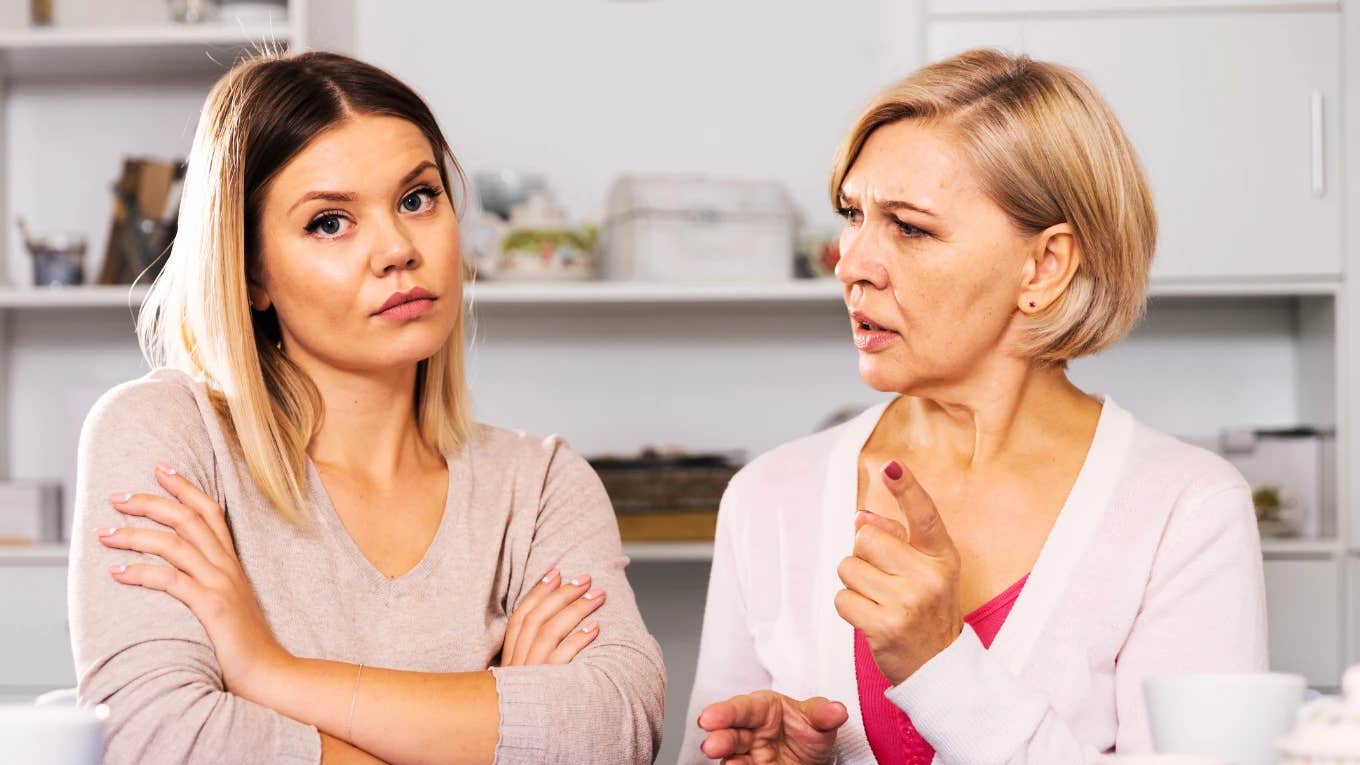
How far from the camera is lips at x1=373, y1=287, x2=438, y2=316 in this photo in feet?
4.80

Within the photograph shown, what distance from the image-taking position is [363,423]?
5.18 feet

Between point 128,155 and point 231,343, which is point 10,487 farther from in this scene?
point 231,343

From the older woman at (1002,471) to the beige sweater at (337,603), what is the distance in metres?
0.14

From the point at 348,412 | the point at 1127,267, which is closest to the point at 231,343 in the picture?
Result: the point at 348,412

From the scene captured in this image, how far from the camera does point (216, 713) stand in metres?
1.20

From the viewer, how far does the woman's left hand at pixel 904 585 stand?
1.16 m

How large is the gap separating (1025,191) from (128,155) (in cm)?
226

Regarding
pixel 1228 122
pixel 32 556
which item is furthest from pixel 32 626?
pixel 1228 122

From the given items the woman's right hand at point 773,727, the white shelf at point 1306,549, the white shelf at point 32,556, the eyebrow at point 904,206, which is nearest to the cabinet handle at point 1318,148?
the white shelf at point 1306,549

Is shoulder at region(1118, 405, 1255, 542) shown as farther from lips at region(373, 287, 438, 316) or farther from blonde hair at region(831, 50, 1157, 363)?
lips at region(373, 287, 438, 316)

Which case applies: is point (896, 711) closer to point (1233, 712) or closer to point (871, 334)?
A: point (871, 334)

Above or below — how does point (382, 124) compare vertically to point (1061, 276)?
above

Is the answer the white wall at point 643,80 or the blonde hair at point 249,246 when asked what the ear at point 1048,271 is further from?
the white wall at point 643,80

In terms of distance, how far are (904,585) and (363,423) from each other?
685 millimetres
